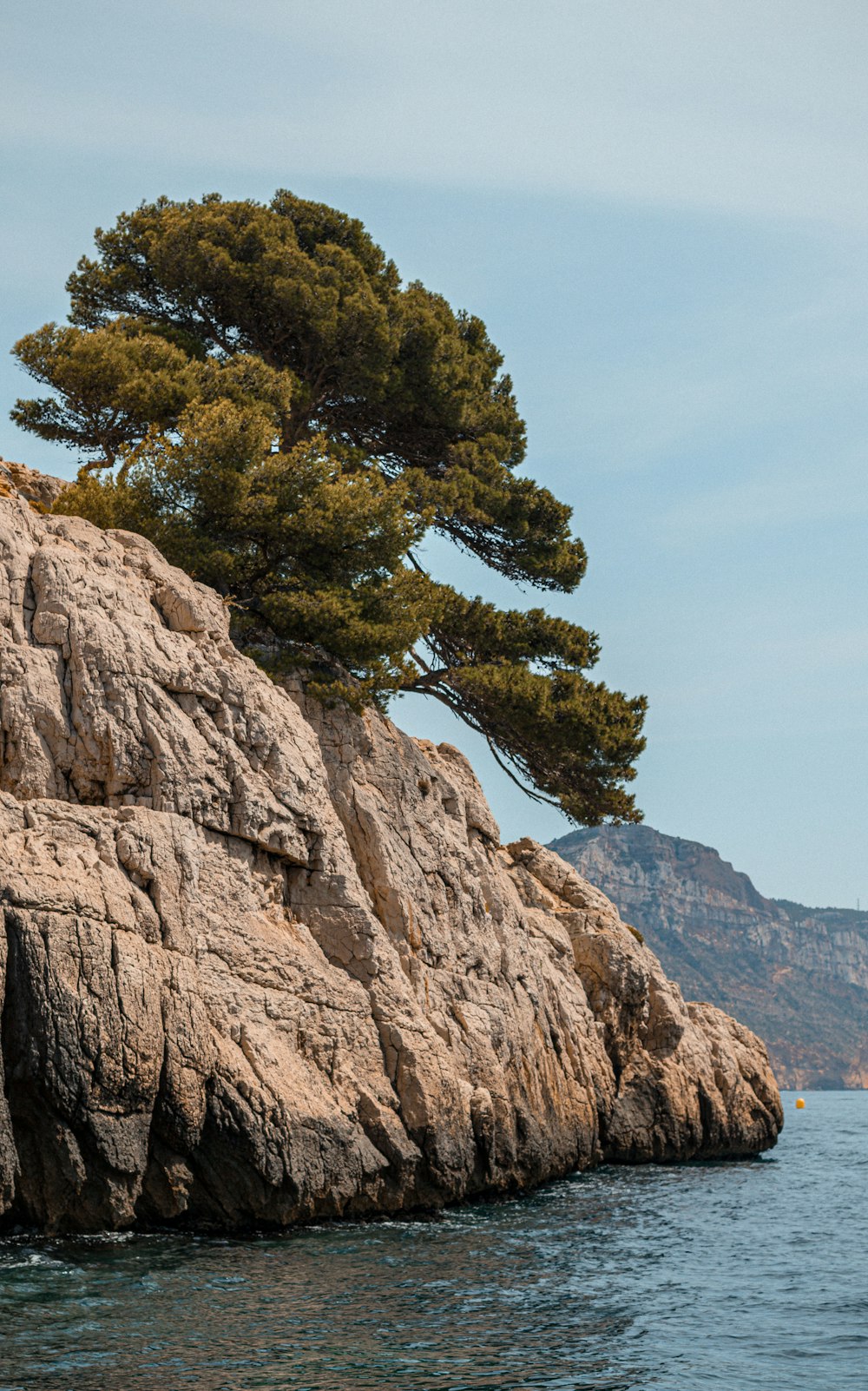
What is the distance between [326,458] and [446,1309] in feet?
60.9

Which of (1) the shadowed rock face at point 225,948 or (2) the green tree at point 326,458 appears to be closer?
(1) the shadowed rock face at point 225,948

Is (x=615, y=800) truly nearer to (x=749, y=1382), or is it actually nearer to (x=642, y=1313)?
(x=642, y=1313)

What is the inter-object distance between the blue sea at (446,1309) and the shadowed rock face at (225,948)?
44.0 inches

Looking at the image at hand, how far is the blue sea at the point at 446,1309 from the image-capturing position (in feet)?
41.8

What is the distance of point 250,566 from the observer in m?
28.0

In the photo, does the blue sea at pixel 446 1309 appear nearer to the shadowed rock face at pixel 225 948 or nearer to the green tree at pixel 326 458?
the shadowed rock face at pixel 225 948

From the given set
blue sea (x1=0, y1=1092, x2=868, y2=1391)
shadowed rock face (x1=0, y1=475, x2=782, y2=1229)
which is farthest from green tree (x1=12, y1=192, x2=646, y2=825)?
blue sea (x1=0, y1=1092, x2=868, y2=1391)

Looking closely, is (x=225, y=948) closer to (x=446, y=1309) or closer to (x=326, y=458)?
(x=446, y=1309)

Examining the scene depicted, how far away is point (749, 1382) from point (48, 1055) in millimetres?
8519

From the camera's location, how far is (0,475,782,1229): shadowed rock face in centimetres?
1662

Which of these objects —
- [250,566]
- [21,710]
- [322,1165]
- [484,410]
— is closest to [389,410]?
[484,410]

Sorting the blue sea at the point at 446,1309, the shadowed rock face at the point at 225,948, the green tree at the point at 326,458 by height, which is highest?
the green tree at the point at 326,458

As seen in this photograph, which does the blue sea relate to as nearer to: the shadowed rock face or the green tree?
the shadowed rock face

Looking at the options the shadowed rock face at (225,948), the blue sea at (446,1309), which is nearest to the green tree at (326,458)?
the shadowed rock face at (225,948)
